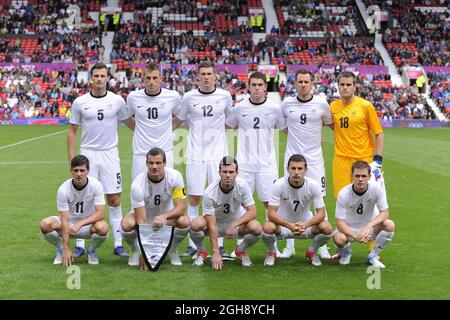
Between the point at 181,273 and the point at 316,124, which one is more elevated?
the point at 316,124

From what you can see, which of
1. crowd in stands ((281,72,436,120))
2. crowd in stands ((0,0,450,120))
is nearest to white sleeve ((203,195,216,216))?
crowd in stands ((0,0,450,120))

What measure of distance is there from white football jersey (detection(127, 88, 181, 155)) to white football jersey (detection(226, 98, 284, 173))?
2.65ft

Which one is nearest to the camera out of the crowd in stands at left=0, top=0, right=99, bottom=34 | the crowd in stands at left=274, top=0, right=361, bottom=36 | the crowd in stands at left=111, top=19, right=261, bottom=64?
the crowd in stands at left=111, top=19, right=261, bottom=64

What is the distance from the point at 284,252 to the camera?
8.55 meters

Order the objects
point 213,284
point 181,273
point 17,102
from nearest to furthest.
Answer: point 213,284 < point 181,273 < point 17,102

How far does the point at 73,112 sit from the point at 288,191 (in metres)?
2.72

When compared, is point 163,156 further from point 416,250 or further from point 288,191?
point 416,250

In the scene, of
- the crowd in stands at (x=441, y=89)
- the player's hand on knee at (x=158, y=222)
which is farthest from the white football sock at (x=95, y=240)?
the crowd in stands at (x=441, y=89)

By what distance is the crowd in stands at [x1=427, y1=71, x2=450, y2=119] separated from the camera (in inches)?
1618

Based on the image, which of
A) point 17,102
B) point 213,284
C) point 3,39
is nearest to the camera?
point 213,284

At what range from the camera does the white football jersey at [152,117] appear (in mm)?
8719

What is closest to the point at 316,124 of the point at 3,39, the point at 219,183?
the point at 219,183

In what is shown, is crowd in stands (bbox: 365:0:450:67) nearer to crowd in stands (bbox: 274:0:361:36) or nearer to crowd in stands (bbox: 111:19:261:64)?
crowd in stands (bbox: 274:0:361:36)

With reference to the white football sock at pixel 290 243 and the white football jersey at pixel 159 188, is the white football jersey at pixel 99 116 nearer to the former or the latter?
the white football jersey at pixel 159 188
